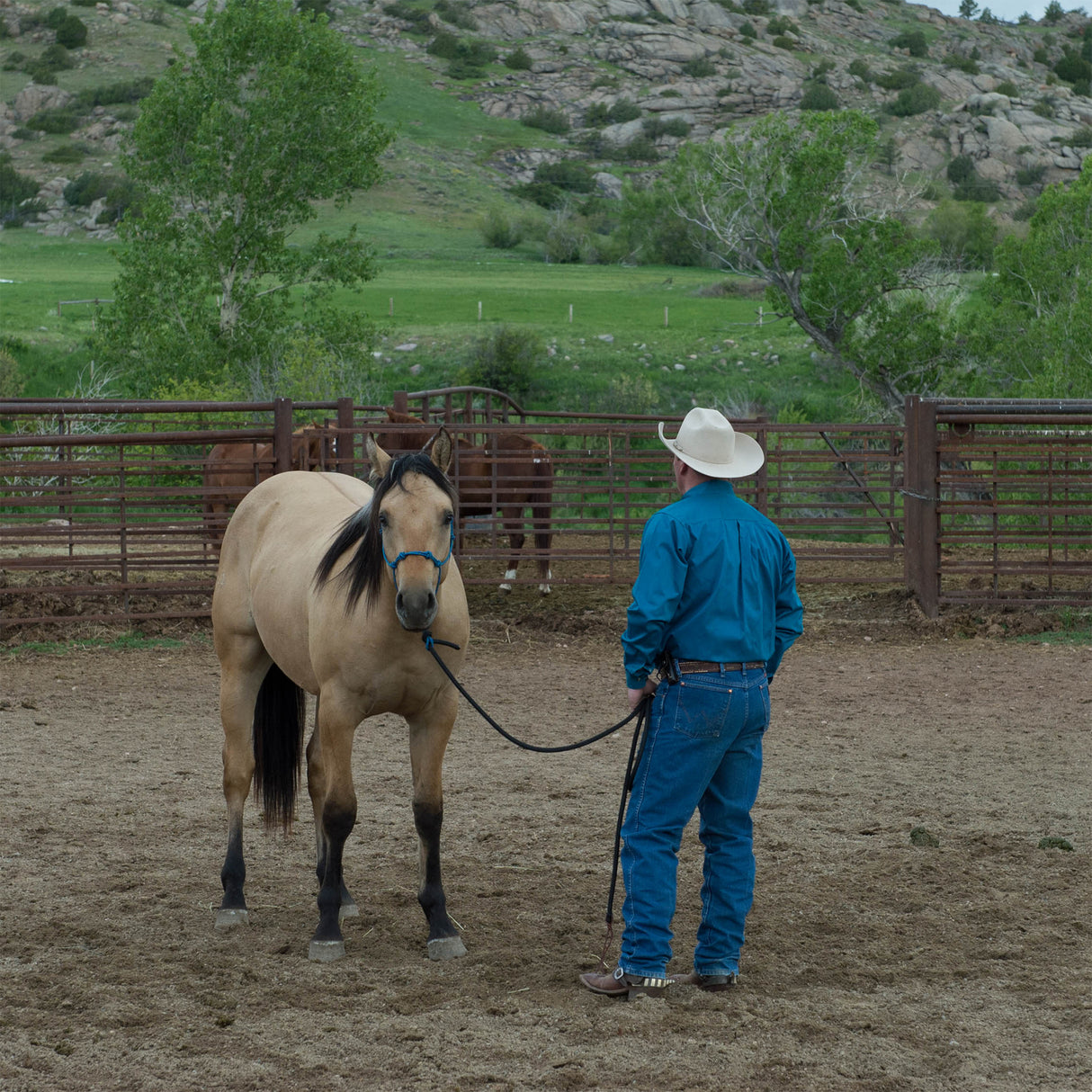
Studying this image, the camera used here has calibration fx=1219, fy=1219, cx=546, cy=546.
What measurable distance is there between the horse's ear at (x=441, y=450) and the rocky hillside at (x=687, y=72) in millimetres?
66114

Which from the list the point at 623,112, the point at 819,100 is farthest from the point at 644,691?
the point at 819,100

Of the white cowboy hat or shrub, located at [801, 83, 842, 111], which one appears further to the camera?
shrub, located at [801, 83, 842, 111]

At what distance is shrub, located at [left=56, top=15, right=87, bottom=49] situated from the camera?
85938mm

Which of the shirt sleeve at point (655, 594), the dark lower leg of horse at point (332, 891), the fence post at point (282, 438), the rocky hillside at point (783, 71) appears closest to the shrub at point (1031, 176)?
the rocky hillside at point (783, 71)

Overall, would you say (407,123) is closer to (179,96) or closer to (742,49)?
(742,49)

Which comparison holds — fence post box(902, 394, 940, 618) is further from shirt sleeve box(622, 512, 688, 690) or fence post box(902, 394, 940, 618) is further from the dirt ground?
shirt sleeve box(622, 512, 688, 690)

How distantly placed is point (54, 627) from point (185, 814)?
483cm

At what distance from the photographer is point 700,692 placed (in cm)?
353

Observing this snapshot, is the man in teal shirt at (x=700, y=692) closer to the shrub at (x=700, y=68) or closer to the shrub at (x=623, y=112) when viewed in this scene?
the shrub at (x=623, y=112)

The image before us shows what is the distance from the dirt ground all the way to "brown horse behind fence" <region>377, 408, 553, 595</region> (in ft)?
11.1

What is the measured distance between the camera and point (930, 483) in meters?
10.1

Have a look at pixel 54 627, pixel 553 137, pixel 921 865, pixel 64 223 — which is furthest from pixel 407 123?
pixel 921 865

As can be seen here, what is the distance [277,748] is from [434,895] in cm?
111

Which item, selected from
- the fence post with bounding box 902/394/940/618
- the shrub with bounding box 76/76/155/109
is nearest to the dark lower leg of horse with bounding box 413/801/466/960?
the fence post with bounding box 902/394/940/618
